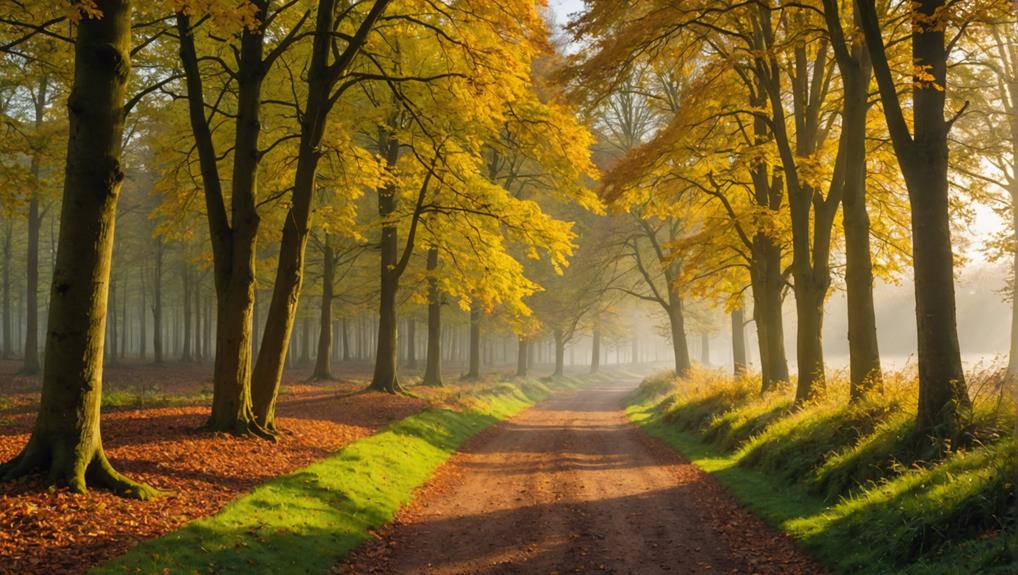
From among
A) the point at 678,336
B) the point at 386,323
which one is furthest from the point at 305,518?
the point at 678,336

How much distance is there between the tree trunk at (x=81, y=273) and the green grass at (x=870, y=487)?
8.42 m

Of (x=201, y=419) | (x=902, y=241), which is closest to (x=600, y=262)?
(x=902, y=241)

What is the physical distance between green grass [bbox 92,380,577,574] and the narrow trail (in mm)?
347

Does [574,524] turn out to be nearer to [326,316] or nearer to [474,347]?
[326,316]

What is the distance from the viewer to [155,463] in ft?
29.1

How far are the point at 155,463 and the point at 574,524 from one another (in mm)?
6178

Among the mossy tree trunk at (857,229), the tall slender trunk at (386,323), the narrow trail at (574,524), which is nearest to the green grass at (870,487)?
the narrow trail at (574,524)

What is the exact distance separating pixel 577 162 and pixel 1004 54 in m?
15.1

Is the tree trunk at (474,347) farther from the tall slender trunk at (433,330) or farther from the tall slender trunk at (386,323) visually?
the tall slender trunk at (386,323)

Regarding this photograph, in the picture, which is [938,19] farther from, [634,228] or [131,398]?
[634,228]

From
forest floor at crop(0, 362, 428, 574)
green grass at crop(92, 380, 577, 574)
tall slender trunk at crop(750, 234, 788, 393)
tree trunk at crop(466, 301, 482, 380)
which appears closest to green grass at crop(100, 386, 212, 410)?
forest floor at crop(0, 362, 428, 574)

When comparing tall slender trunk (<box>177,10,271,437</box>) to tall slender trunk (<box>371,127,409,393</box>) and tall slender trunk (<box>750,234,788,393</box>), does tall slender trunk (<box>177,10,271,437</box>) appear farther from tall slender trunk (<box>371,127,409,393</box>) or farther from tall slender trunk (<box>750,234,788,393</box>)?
tall slender trunk (<box>750,234,788,393</box>)

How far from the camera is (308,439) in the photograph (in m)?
12.3

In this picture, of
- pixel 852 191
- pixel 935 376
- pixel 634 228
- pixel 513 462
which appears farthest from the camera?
pixel 634 228
